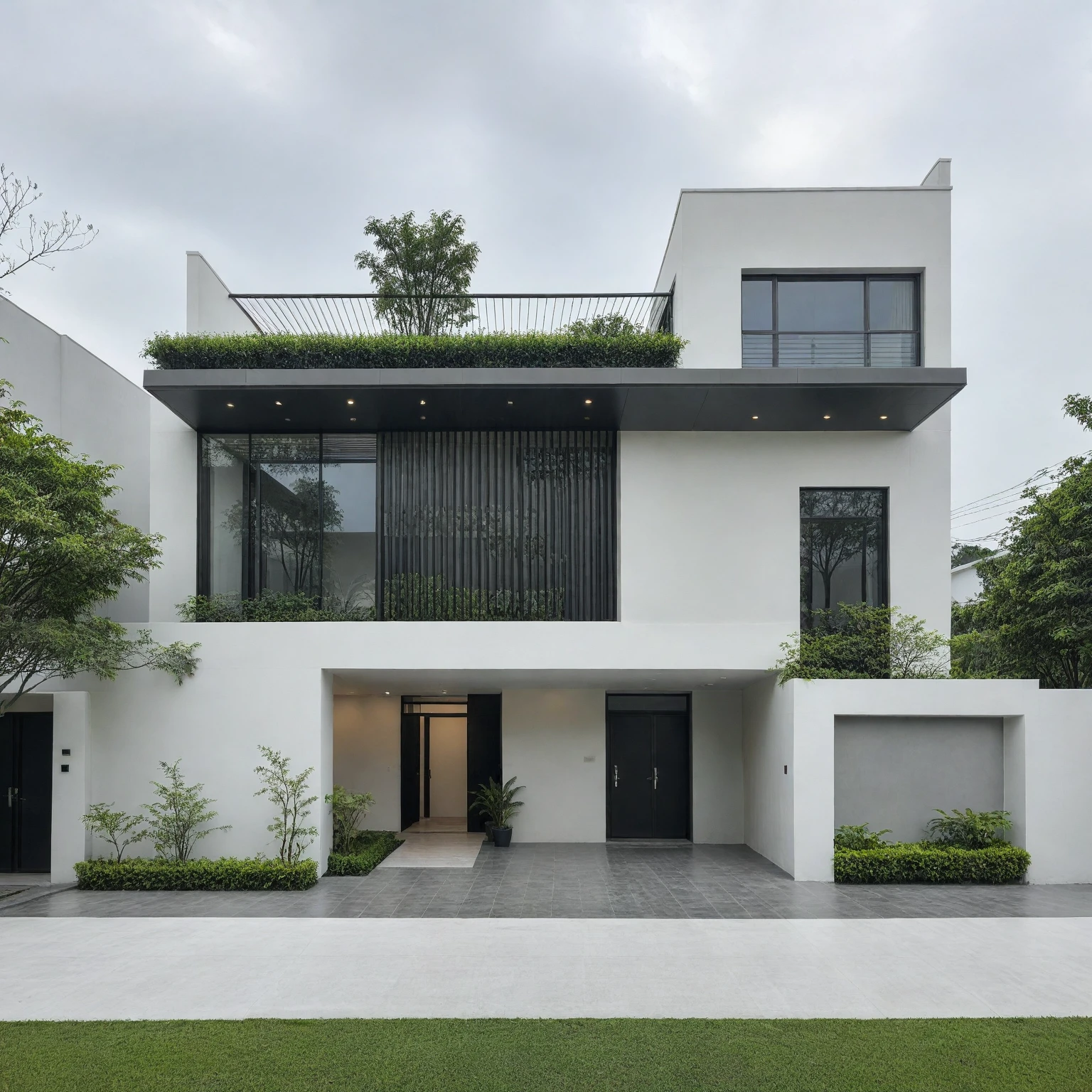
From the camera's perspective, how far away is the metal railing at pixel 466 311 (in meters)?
13.9

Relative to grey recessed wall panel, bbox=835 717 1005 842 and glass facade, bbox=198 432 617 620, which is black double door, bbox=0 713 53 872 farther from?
grey recessed wall panel, bbox=835 717 1005 842

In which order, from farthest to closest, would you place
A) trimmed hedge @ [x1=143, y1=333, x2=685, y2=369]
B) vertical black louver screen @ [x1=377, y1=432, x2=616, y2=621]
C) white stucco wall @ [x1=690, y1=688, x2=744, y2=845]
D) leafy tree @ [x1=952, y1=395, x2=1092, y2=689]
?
1. white stucco wall @ [x1=690, y1=688, x2=744, y2=845]
2. vertical black louver screen @ [x1=377, y1=432, x2=616, y2=621]
3. leafy tree @ [x1=952, y1=395, x2=1092, y2=689]
4. trimmed hedge @ [x1=143, y1=333, x2=685, y2=369]

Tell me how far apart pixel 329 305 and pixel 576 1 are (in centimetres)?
599

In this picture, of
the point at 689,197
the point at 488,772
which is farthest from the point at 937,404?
the point at 488,772

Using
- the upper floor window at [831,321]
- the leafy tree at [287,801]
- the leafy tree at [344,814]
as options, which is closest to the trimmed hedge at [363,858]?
the leafy tree at [344,814]

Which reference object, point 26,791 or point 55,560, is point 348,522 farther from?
point 26,791

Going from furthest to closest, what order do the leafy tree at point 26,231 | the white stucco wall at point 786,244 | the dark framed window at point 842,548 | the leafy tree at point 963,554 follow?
the leafy tree at point 963,554
the dark framed window at point 842,548
the white stucco wall at point 786,244
the leafy tree at point 26,231

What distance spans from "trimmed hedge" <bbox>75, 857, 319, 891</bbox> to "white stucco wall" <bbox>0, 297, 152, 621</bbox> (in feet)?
19.8

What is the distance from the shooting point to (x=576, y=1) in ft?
39.9

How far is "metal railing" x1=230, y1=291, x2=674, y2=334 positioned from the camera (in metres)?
13.9

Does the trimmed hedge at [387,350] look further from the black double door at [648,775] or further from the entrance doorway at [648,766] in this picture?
the black double door at [648,775]

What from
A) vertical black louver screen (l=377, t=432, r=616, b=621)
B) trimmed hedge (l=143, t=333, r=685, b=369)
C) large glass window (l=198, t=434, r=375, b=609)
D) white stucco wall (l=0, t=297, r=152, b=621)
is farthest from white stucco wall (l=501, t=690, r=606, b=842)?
white stucco wall (l=0, t=297, r=152, b=621)

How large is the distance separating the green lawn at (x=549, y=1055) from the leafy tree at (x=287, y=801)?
17.1 ft

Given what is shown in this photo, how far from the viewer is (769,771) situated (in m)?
12.6
